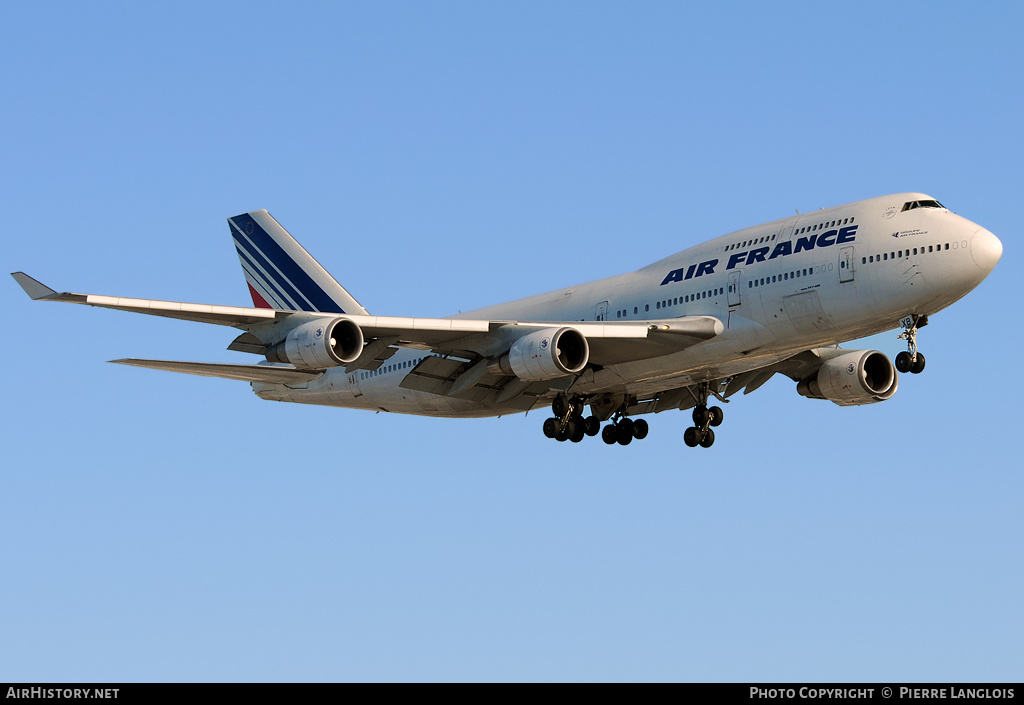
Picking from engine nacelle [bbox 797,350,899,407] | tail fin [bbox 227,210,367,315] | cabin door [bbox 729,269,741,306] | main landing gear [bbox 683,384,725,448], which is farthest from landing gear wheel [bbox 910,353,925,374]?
tail fin [bbox 227,210,367,315]

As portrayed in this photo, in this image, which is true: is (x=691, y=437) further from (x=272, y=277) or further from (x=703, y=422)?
(x=272, y=277)

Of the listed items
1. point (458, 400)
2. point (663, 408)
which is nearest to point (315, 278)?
point (458, 400)

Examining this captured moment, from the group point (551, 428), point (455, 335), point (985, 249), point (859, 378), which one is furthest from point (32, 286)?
point (859, 378)

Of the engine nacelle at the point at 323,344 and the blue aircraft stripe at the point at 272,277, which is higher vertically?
the blue aircraft stripe at the point at 272,277

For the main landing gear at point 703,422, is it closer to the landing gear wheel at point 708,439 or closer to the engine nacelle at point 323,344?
the landing gear wheel at point 708,439

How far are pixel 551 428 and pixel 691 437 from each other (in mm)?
4782

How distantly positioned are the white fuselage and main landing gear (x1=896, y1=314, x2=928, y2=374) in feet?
1.24

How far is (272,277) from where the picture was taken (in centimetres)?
5203

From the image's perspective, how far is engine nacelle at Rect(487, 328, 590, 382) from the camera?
3788 cm

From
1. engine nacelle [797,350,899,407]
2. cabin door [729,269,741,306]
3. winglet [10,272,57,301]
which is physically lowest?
winglet [10,272,57,301]

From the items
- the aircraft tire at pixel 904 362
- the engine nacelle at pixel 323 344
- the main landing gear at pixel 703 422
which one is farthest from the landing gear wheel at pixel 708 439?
the engine nacelle at pixel 323 344

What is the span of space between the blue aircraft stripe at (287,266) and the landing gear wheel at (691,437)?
46.5 ft

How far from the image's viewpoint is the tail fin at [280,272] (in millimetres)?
50531

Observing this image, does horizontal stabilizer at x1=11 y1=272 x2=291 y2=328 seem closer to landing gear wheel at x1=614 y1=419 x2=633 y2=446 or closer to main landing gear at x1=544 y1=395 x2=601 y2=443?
main landing gear at x1=544 y1=395 x2=601 y2=443
